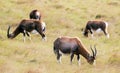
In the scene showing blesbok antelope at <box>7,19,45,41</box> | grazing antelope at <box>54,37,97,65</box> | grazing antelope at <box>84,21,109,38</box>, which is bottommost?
grazing antelope at <box>84,21,109,38</box>

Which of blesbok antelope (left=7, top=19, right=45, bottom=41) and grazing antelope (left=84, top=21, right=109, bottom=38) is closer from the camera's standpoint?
blesbok antelope (left=7, top=19, right=45, bottom=41)

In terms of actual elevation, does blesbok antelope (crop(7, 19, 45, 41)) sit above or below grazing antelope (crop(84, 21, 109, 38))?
above

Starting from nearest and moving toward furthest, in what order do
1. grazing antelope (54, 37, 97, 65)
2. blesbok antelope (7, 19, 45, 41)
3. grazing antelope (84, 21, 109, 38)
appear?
1. grazing antelope (54, 37, 97, 65)
2. blesbok antelope (7, 19, 45, 41)
3. grazing antelope (84, 21, 109, 38)

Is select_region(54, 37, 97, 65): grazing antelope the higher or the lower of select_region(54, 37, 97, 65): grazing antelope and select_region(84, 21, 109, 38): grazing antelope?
the higher

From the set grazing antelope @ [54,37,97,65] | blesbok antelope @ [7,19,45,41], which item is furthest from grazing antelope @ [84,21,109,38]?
grazing antelope @ [54,37,97,65]

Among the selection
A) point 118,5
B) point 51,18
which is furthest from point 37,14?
point 118,5

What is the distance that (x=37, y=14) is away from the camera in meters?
29.5

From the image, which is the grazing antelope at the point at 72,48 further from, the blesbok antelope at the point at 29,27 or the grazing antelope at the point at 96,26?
the grazing antelope at the point at 96,26

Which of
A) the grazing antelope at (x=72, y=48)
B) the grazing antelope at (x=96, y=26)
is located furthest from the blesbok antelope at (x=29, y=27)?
the grazing antelope at (x=72, y=48)

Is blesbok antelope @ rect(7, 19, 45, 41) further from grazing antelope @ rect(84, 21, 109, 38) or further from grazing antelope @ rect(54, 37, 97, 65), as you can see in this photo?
grazing antelope @ rect(54, 37, 97, 65)

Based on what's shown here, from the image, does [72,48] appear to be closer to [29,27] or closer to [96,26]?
[29,27]

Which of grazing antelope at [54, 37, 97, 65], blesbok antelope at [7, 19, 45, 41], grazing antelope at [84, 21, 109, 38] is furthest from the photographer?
grazing antelope at [84, 21, 109, 38]

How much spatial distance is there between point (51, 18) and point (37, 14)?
1.30 m

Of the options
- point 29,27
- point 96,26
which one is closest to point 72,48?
point 29,27
